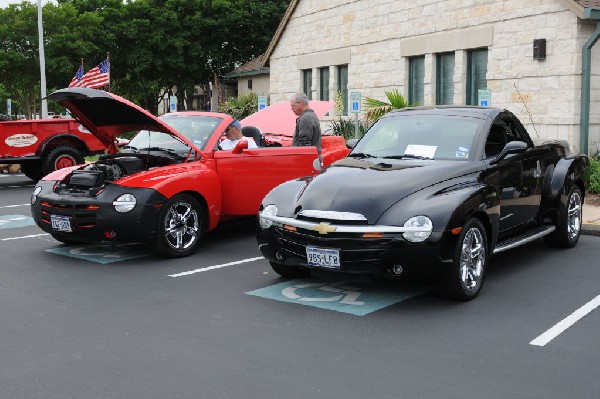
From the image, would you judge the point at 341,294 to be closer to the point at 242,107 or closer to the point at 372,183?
the point at 372,183

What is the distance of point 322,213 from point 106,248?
370 cm

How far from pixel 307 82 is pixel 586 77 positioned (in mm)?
10684

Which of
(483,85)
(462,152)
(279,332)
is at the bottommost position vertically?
(279,332)

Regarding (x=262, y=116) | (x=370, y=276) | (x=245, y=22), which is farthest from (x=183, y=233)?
(x=245, y=22)

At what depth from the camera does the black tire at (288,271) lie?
692 cm

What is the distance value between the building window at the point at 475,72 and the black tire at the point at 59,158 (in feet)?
30.2

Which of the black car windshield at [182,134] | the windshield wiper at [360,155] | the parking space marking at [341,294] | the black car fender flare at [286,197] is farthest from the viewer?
the black car windshield at [182,134]

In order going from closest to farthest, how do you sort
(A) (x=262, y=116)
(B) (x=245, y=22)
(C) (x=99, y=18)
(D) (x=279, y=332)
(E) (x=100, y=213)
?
1. (D) (x=279, y=332)
2. (E) (x=100, y=213)
3. (A) (x=262, y=116)
4. (C) (x=99, y=18)
5. (B) (x=245, y=22)

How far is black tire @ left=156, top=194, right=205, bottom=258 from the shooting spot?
7.86m

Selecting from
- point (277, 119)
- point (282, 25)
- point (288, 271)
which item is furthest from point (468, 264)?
point (282, 25)

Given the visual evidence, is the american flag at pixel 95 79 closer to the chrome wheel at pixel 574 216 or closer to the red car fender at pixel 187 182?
the red car fender at pixel 187 182

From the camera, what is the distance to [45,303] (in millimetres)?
6207

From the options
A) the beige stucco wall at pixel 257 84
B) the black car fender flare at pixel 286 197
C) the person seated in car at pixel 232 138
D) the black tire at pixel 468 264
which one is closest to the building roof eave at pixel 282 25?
the beige stucco wall at pixel 257 84

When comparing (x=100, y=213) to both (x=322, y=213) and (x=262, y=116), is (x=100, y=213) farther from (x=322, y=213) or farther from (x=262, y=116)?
(x=262, y=116)
